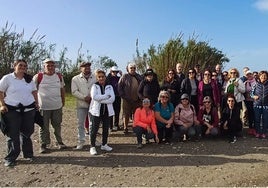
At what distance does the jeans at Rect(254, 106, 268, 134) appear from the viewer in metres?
9.06

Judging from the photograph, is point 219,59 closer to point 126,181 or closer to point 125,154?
point 125,154

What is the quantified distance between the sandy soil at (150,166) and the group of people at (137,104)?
1.10ft

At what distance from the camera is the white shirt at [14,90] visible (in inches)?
269

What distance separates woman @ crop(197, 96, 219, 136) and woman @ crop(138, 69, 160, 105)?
123 centimetres

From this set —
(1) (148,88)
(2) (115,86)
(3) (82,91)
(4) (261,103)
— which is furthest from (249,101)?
(3) (82,91)

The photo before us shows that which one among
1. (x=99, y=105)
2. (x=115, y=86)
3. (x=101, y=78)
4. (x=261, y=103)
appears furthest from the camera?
(x=115, y=86)

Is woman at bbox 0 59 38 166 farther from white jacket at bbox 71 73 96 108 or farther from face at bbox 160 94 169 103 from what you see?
face at bbox 160 94 169 103

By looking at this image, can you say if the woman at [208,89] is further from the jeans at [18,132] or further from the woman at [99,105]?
the jeans at [18,132]

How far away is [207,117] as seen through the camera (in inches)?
352

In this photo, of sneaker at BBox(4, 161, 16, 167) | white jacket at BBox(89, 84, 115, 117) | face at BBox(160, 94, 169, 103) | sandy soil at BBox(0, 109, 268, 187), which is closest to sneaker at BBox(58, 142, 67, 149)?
sandy soil at BBox(0, 109, 268, 187)

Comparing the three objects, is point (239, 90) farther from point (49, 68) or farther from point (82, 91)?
point (49, 68)

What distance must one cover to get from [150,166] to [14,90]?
9.48 feet

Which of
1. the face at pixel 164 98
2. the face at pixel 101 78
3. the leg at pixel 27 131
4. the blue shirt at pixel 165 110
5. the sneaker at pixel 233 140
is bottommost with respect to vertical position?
the sneaker at pixel 233 140

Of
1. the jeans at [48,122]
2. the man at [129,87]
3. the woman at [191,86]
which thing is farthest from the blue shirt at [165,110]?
the jeans at [48,122]
